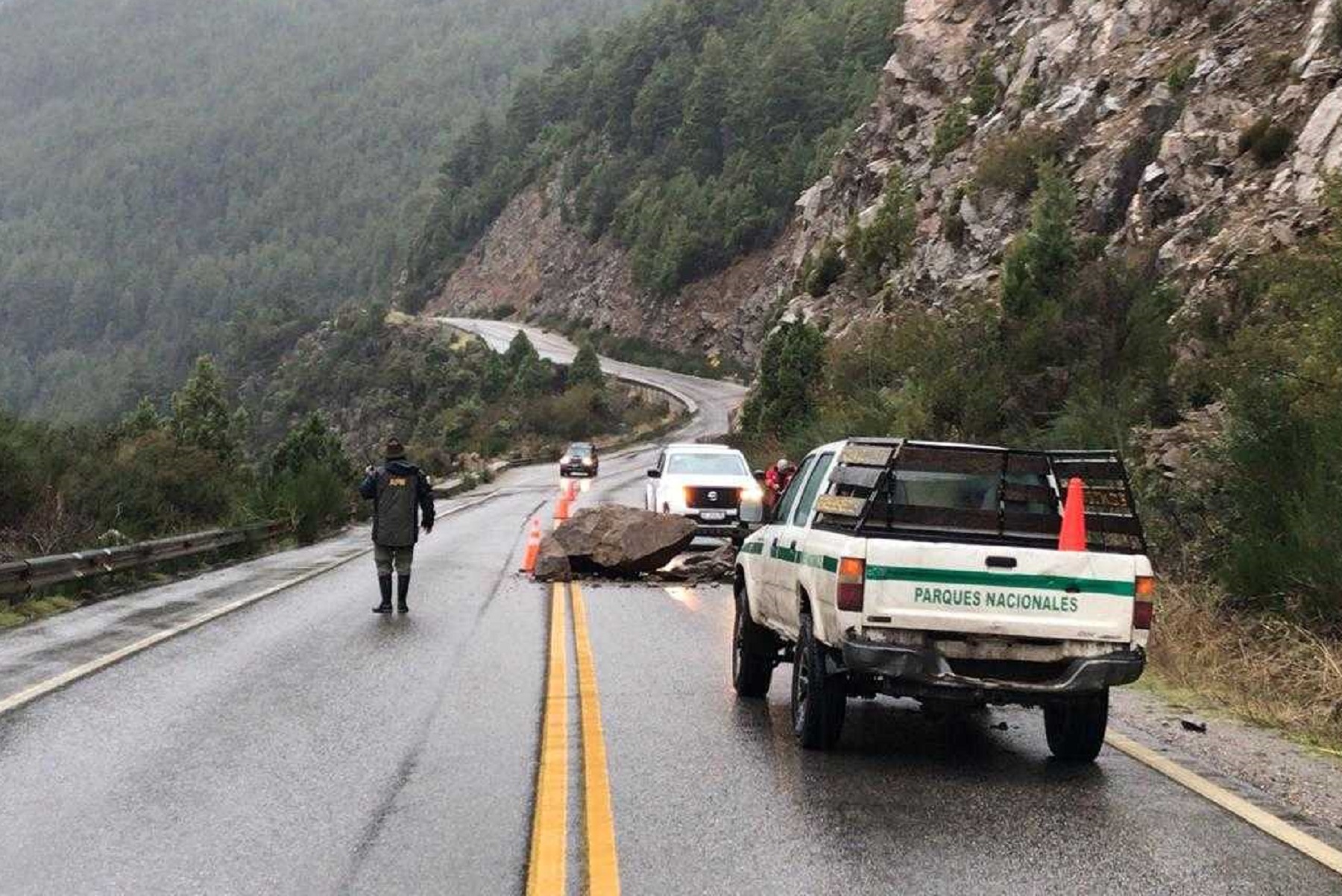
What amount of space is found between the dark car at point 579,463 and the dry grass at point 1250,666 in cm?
4386

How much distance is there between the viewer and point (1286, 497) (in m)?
12.5

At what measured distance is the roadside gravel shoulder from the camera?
24.7ft

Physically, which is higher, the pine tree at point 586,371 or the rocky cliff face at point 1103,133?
the rocky cliff face at point 1103,133

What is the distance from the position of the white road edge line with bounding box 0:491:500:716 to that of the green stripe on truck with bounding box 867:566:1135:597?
5776 mm

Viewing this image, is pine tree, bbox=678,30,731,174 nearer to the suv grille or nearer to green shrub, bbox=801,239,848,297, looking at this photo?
green shrub, bbox=801,239,848,297

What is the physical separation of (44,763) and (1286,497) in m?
9.74

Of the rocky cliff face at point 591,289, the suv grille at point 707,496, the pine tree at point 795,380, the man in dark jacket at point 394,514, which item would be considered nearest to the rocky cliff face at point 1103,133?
the pine tree at point 795,380

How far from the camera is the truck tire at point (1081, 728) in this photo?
8336 mm

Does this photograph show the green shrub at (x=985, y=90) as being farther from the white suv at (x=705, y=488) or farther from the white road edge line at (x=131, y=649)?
the white road edge line at (x=131, y=649)

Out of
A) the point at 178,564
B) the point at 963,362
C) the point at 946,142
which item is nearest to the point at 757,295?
the point at 946,142

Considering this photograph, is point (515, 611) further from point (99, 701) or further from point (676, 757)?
point (676, 757)

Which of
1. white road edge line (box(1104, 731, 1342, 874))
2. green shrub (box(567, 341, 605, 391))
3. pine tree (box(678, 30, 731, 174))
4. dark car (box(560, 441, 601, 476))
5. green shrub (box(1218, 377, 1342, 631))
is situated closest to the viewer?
white road edge line (box(1104, 731, 1342, 874))

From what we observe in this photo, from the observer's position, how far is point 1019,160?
148ft

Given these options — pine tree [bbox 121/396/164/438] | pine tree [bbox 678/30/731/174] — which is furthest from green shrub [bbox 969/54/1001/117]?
pine tree [bbox 678/30/731/174]
